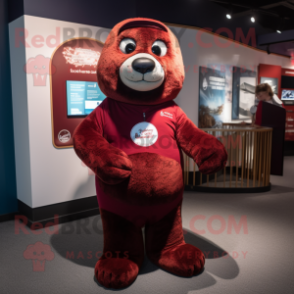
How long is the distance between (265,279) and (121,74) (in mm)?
1815

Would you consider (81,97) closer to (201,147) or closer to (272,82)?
(201,147)

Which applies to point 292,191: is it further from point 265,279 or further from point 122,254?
point 122,254

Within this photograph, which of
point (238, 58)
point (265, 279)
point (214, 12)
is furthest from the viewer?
point (238, 58)

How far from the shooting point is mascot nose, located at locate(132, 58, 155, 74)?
188 centimetres

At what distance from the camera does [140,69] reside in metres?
1.91

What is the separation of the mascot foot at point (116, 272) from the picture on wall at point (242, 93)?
4676 mm

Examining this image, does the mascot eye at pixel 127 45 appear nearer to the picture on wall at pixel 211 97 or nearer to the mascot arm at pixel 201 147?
the mascot arm at pixel 201 147

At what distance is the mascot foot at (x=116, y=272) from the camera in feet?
6.71

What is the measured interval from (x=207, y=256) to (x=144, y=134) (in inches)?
50.2

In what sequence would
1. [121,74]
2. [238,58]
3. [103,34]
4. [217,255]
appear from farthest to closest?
[238,58]
[103,34]
[217,255]
[121,74]

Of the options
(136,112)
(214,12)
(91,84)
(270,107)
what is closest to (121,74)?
(136,112)

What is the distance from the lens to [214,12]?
5.46 meters

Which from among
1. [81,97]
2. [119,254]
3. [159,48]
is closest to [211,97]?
[81,97]

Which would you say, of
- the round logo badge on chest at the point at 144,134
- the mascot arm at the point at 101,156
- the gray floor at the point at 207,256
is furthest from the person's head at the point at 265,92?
the mascot arm at the point at 101,156
